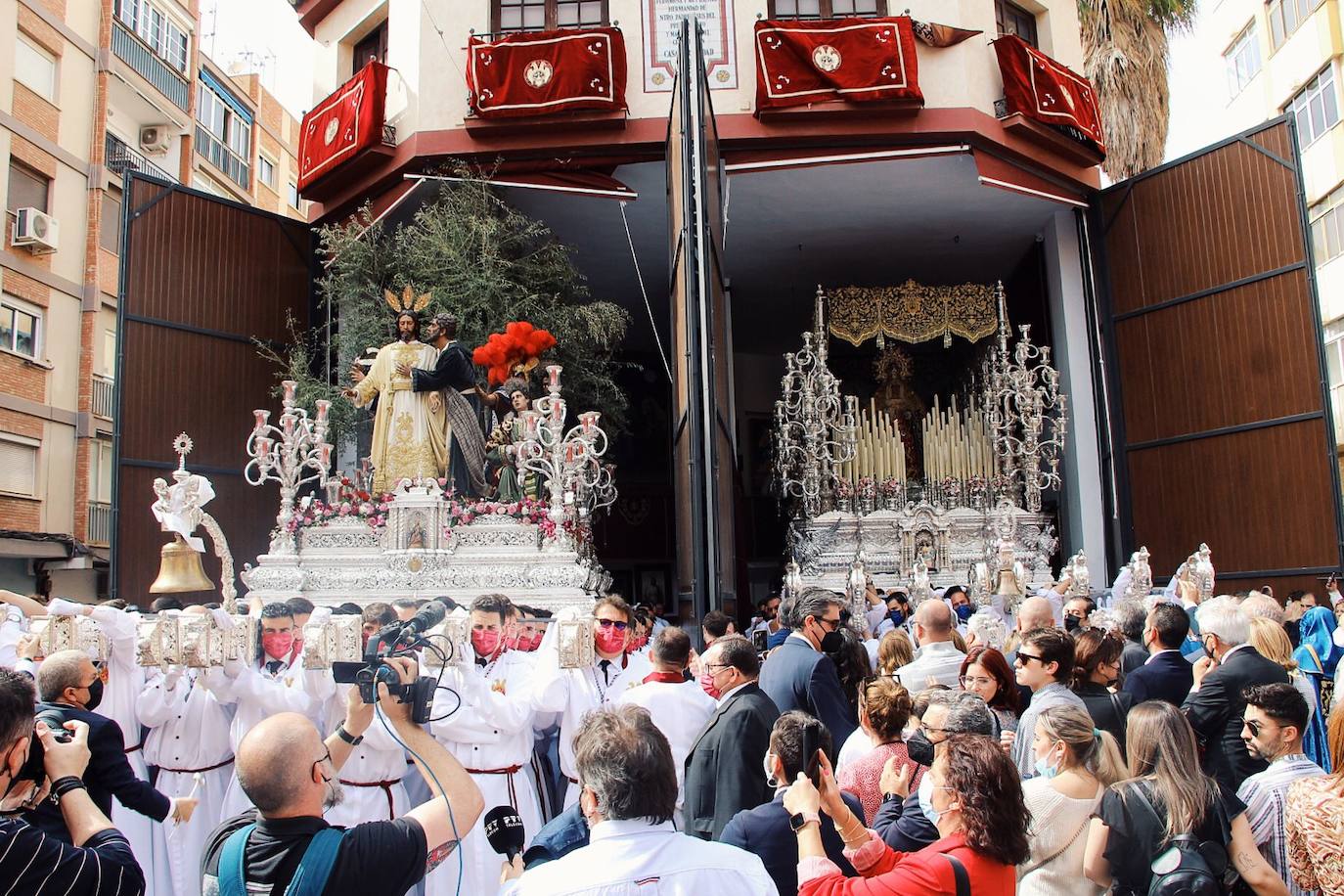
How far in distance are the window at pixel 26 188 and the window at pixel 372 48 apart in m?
8.20

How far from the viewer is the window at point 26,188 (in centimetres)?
2159

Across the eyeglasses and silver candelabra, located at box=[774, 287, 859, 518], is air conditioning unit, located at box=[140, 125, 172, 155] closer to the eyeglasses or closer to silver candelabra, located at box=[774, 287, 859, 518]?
silver candelabra, located at box=[774, 287, 859, 518]

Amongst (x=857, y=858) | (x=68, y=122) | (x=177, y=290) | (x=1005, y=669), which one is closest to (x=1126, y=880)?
(x=857, y=858)

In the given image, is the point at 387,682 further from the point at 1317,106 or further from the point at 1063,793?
the point at 1317,106

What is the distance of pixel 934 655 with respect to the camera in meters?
5.78

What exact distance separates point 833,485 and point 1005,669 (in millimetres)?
10792

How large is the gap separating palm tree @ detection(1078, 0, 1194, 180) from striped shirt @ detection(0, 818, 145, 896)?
19861mm

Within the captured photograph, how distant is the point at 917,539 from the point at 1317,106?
51.1 ft

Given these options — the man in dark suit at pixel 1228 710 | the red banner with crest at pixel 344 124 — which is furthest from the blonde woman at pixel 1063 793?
the red banner with crest at pixel 344 124

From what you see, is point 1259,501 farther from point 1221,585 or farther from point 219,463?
point 219,463

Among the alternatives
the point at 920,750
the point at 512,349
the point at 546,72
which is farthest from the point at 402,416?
the point at 920,750

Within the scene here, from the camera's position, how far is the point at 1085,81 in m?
15.8

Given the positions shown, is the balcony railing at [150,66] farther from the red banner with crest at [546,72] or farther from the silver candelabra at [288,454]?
the silver candelabra at [288,454]

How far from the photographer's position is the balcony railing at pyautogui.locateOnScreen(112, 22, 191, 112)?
80.3 ft
